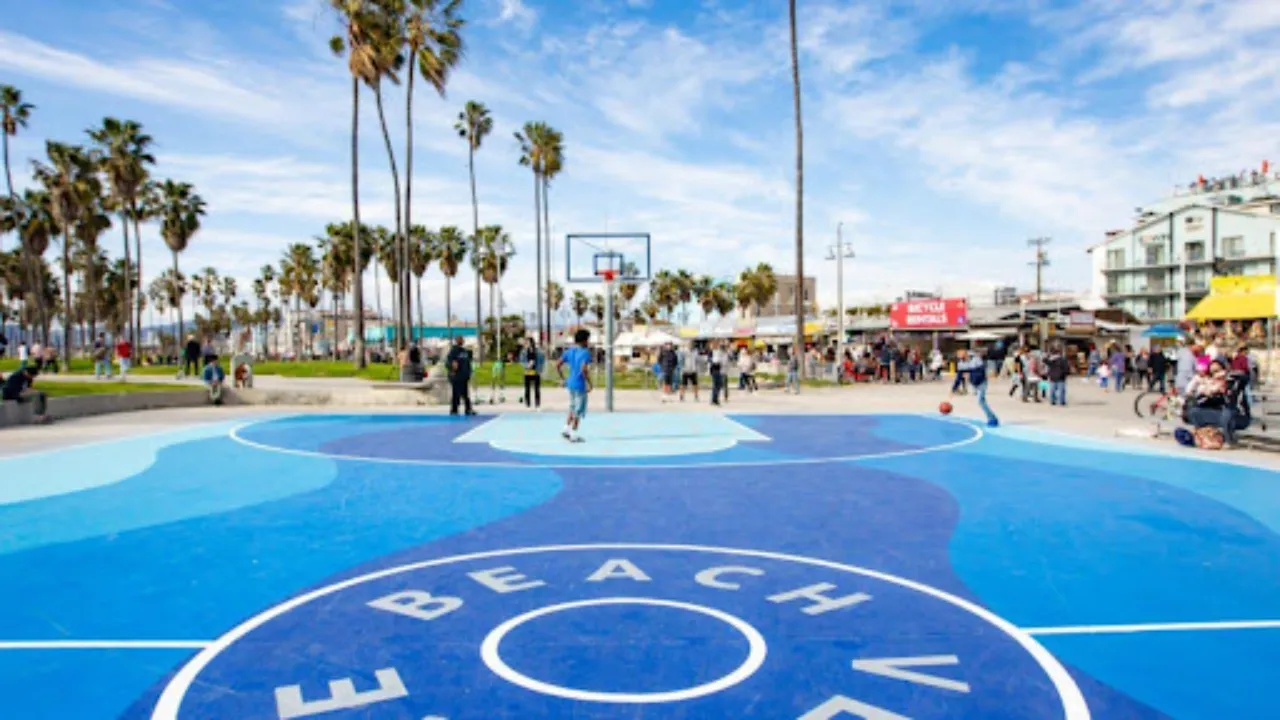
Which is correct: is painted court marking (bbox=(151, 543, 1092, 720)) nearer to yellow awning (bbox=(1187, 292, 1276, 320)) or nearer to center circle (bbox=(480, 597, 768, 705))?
center circle (bbox=(480, 597, 768, 705))

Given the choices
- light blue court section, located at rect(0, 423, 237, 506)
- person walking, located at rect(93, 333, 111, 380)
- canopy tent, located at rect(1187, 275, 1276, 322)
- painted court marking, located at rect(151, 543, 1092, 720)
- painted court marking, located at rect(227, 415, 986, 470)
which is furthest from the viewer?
canopy tent, located at rect(1187, 275, 1276, 322)

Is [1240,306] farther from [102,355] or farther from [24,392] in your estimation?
[102,355]

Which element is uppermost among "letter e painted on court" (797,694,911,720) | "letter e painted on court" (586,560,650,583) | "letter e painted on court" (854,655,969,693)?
"letter e painted on court" (797,694,911,720)

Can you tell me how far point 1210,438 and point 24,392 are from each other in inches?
900

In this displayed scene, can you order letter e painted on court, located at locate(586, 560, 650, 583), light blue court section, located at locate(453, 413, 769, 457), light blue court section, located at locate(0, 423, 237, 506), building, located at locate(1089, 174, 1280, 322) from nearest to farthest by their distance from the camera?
1. letter e painted on court, located at locate(586, 560, 650, 583)
2. light blue court section, located at locate(0, 423, 237, 506)
3. light blue court section, located at locate(453, 413, 769, 457)
4. building, located at locate(1089, 174, 1280, 322)

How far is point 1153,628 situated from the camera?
4910 mm

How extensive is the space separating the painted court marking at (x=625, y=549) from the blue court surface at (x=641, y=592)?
0.07 ft

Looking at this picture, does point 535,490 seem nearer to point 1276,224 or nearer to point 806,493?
point 806,493

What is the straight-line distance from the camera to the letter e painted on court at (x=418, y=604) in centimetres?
523

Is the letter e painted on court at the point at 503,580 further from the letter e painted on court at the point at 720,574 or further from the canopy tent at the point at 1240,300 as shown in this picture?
the canopy tent at the point at 1240,300

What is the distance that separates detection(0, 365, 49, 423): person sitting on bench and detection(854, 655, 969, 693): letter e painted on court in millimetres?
18628

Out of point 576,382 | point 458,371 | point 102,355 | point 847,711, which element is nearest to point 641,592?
point 847,711

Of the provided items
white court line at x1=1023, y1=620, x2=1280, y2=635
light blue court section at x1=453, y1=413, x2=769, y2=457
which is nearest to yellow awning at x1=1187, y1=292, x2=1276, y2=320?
light blue court section at x1=453, y1=413, x2=769, y2=457

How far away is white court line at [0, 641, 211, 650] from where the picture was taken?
4.66 metres
